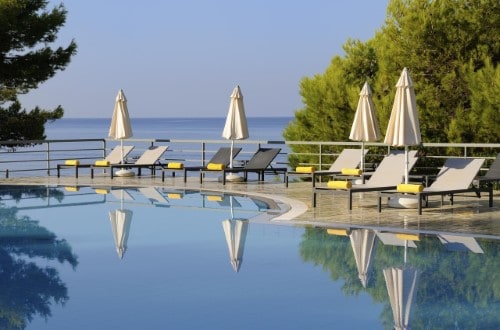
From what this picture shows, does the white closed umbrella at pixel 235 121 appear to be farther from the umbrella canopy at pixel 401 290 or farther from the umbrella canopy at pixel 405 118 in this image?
the umbrella canopy at pixel 401 290

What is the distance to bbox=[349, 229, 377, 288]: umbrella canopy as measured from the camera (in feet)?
27.4

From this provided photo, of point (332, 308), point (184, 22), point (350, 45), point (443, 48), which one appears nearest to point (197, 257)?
point (332, 308)

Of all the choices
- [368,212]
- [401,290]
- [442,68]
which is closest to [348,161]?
[368,212]

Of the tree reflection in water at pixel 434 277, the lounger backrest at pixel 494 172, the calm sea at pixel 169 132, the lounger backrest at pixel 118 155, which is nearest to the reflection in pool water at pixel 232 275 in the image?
the tree reflection in water at pixel 434 277

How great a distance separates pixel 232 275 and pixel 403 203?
4928mm

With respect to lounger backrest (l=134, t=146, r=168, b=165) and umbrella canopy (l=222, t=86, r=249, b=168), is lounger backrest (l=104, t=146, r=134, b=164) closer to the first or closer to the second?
lounger backrest (l=134, t=146, r=168, b=165)

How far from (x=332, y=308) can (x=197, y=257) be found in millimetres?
2741

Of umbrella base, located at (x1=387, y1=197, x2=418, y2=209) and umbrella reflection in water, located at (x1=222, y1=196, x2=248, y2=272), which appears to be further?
umbrella base, located at (x1=387, y1=197, x2=418, y2=209)

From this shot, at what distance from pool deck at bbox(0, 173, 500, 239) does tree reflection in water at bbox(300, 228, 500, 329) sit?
1.91ft

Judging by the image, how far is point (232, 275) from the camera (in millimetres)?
8383

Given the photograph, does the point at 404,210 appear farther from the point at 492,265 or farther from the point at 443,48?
the point at 443,48

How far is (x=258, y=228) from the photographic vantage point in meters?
11.2

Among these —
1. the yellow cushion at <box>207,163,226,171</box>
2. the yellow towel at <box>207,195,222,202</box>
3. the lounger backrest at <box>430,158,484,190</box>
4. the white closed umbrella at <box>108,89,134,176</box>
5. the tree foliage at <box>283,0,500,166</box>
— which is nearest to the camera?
the lounger backrest at <box>430,158,484,190</box>

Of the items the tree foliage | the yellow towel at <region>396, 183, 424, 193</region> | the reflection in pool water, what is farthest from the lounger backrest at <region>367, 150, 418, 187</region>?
the tree foliage
